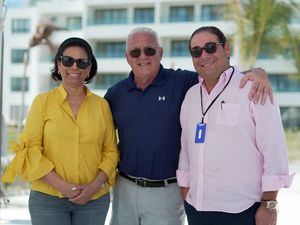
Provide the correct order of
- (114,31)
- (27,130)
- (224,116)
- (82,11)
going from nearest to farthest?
1. (224,116)
2. (27,130)
3. (114,31)
4. (82,11)

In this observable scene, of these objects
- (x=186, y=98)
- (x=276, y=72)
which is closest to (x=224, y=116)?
(x=186, y=98)

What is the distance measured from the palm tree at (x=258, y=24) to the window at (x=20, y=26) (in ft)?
95.1

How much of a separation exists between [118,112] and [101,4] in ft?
130

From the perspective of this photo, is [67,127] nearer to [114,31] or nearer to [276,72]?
[276,72]

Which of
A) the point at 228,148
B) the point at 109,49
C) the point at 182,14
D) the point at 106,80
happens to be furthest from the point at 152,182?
the point at 109,49

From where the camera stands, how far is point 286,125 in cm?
3875

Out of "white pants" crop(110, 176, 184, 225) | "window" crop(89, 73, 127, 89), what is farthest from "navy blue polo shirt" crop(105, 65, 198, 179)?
"window" crop(89, 73, 127, 89)

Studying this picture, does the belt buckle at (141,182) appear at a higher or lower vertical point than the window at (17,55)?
lower

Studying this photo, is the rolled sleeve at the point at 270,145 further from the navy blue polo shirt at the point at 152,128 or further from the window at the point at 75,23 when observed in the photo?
the window at the point at 75,23

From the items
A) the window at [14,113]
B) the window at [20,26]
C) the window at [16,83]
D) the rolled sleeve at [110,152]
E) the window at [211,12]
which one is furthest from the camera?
the window at [20,26]

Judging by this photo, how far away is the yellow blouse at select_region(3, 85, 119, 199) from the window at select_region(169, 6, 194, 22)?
36.9 m

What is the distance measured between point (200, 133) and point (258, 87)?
441mm

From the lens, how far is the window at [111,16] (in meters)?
41.7

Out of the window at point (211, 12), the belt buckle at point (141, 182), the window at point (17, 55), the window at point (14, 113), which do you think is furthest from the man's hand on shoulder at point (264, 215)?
the window at point (17, 55)
